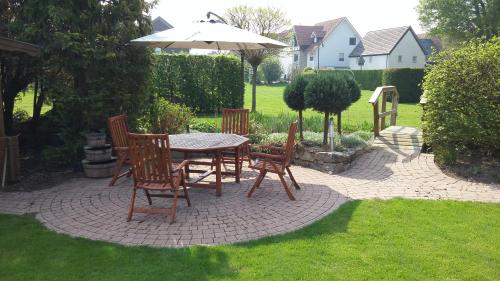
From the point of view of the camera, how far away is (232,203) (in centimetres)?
550

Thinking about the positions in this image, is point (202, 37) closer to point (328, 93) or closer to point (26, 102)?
point (328, 93)

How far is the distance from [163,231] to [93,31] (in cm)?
459

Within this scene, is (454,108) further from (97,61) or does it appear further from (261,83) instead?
(261,83)

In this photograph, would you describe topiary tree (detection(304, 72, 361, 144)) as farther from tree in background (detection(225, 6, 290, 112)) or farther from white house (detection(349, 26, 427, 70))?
white house (detection(349, 26, 427, 70))

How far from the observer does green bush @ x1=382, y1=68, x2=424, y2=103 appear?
22797 mm

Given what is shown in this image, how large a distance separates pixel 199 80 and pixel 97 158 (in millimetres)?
8937

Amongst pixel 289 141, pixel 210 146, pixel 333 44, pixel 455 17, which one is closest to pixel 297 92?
pixel 289 141

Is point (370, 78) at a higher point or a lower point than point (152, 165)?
higher

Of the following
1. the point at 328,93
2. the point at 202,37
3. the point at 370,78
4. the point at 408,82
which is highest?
the point at 370,78

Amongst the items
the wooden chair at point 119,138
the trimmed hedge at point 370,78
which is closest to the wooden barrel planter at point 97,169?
the wooden chair at point 119,138

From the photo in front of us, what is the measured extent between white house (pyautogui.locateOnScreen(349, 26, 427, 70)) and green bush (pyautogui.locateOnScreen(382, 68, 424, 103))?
19.6 m

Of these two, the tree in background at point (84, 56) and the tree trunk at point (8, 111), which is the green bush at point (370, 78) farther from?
the tree trunk at point (8, 111)

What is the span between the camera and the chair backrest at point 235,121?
7.68 metres

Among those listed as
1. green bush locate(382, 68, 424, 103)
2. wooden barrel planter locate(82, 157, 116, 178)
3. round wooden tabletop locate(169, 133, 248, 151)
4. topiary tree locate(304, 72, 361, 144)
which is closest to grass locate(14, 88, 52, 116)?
wooden barrel planter locate(82, 157, 116, 178)
